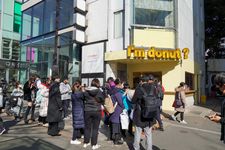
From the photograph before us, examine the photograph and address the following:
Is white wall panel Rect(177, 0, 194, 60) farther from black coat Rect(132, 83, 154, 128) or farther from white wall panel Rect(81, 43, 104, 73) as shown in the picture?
black coat Rect(132, 83, 154, 128)

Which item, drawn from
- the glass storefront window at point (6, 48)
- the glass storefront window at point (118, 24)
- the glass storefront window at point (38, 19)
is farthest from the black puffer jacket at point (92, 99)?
the glass storefront window at point (6, 48)

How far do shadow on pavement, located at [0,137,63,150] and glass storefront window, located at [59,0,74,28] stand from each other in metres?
12.0

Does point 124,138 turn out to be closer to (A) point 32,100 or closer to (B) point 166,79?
(A) point 32,100

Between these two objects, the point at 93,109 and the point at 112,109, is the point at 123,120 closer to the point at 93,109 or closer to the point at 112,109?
the point at 112,109

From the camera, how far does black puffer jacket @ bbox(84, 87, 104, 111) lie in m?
6.41

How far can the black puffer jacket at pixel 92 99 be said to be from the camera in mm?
6410

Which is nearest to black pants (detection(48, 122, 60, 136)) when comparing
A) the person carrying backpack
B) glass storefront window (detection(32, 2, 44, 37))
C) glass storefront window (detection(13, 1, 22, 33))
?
the person carrying backpack

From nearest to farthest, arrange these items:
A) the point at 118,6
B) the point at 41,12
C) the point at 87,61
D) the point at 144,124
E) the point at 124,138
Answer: the point at 144,124
the point at 124,138
the point at 118,6
the point at 87,61
the point at 41,12

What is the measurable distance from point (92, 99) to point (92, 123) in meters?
0.66

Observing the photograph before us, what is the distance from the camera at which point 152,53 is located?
14023 mm

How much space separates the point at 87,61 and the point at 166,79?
5.53 metres

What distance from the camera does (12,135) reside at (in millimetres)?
7645

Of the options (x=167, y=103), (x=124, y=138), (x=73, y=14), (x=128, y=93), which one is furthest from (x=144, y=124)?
(x=73, y=14)

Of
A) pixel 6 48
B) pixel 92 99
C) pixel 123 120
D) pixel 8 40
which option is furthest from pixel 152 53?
pixel 8 40
